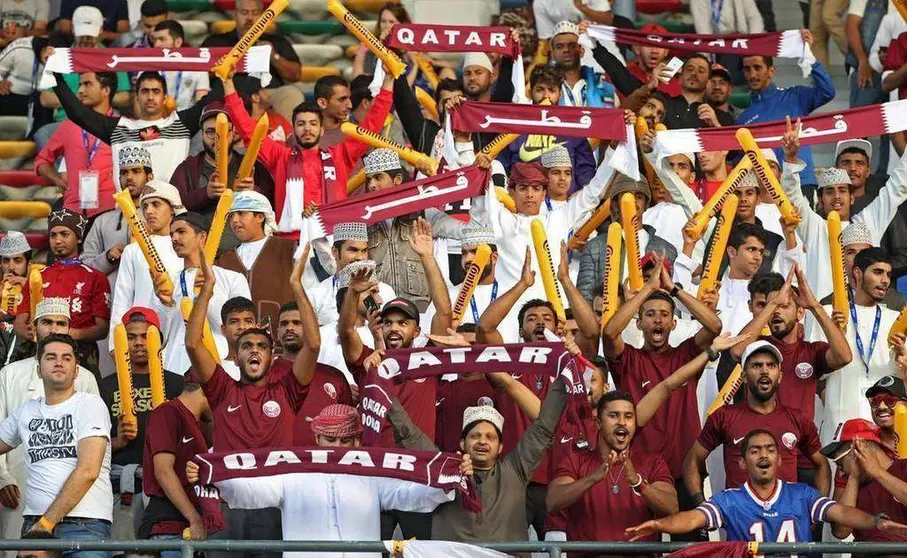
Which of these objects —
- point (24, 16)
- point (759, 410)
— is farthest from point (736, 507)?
point (24, 16)

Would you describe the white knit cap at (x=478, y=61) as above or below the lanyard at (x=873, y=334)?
above

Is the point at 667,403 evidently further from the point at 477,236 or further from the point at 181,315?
the point at 181,315

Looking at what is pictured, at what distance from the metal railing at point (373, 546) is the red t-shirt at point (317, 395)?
3.44 feet

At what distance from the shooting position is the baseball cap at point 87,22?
18906mm

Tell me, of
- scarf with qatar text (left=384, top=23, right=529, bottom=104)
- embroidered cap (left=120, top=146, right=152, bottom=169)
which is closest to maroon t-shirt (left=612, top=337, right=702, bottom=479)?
scarf with qatar text (left=384, top=23, right=529, bottom=104)

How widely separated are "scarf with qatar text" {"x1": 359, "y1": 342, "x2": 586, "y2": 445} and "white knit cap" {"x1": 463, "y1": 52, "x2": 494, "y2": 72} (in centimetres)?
478

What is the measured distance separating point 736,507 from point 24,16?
9.78 metres

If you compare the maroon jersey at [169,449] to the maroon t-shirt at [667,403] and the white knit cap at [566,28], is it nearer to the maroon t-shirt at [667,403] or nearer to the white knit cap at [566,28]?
the maroon t-shirt at [667,403]

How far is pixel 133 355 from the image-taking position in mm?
14219

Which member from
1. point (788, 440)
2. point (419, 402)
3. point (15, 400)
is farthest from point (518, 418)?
point (15, 400)

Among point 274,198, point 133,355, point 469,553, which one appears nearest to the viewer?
point 469,553

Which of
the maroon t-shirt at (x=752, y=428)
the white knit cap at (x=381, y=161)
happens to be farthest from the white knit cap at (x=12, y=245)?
the maroon t-shirt at (x=752, y=428)

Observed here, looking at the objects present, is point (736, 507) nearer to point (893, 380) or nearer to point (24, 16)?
point (893, 380)

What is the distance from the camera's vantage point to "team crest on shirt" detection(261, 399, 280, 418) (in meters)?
13.2
